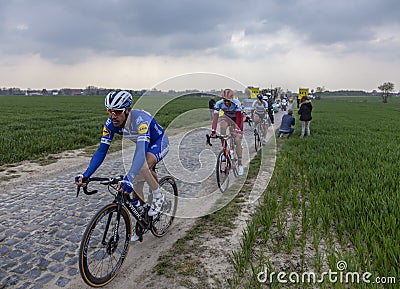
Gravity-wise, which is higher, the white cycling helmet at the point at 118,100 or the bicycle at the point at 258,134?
the white cycling helmet at the point at 118,100

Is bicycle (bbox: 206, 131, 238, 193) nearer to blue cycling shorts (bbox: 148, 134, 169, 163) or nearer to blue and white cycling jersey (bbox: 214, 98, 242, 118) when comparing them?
blue and white cycling jersey (bbox: 214, 98, 242, 118)

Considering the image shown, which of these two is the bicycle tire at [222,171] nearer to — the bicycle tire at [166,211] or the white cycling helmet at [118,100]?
the bicycle tire at [166,211]

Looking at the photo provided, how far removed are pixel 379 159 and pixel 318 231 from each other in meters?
5.28

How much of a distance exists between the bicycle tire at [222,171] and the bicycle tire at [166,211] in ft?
5.45

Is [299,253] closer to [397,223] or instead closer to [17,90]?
[397,223]

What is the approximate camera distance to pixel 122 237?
3.78 meters

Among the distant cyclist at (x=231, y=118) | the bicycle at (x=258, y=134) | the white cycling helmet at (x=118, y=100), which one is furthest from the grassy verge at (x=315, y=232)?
the bicycle at (x=258, y=134)

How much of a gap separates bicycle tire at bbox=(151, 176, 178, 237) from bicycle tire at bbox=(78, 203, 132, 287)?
738 mm

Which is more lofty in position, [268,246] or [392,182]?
[392,182]

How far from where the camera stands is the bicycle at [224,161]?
6.56 m

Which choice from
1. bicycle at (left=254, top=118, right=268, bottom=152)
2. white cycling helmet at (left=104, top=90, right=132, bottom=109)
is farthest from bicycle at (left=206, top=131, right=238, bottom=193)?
bicycle at (left=254, top=118, right=268, bottom=152)

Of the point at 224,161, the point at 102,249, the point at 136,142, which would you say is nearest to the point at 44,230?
the point at 102,249

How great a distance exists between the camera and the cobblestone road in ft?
11.6

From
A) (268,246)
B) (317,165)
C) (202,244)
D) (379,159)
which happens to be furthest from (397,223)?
(379,159)
